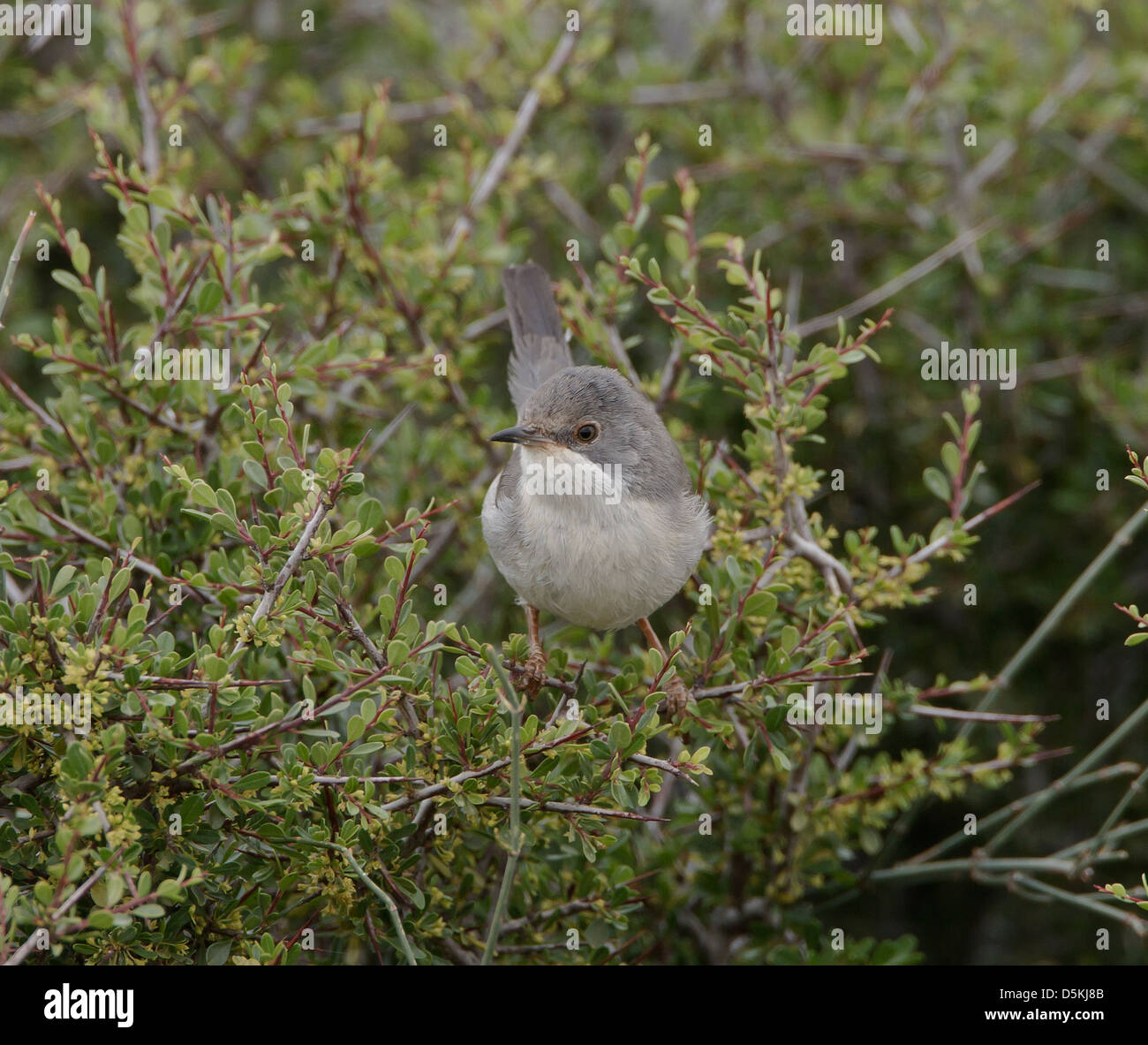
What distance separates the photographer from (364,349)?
3.54 meters

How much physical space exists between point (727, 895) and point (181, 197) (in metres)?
2.83

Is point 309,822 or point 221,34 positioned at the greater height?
point 221,34

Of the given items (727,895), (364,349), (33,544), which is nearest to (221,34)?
(364,349)

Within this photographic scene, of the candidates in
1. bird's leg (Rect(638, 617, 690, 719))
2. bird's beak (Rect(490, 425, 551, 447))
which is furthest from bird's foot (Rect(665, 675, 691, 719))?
bird's beak (Rect(490, 425, 551, 447))

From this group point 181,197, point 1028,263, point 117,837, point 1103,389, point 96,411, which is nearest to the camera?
point 117,837

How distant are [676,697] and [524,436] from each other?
873 mm

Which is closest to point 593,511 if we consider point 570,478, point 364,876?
point 570,478

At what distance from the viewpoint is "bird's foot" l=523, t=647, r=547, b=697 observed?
317 centimetres

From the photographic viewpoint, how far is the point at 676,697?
9.55 ft

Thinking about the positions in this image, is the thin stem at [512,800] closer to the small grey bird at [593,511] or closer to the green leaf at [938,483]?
the small grey bird at [593,511]
